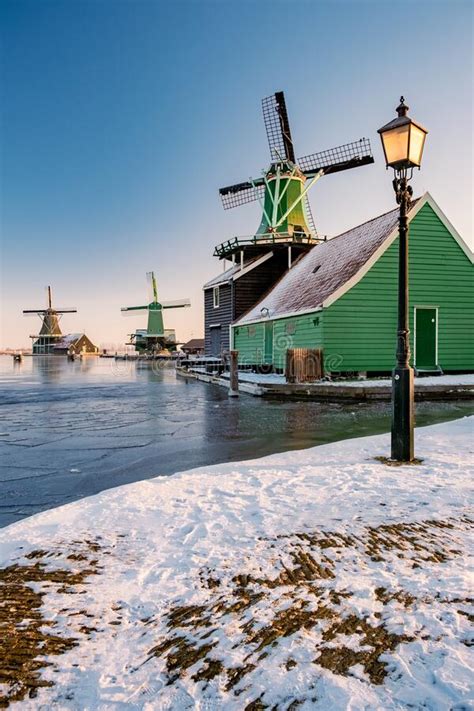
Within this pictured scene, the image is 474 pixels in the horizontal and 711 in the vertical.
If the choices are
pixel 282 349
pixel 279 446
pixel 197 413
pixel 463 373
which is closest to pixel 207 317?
pixel 282 349

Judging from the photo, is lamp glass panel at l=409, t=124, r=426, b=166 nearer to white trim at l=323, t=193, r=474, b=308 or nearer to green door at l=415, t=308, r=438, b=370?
white trim at l=323, t=193, r=474, b=308

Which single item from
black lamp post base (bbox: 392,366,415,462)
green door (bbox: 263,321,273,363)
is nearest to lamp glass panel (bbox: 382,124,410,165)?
black lamp post base (bbox: 392,366,415,462)

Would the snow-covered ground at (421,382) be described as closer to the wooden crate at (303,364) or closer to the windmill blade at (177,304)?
the wooden crate at (303,364)

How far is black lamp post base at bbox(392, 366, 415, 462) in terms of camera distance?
5969mm

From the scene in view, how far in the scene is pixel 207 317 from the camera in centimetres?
3328

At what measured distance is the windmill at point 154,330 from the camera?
77438 mm

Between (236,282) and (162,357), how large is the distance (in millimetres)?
51305

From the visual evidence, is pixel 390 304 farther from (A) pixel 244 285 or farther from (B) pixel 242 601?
(B) pixel 242 601

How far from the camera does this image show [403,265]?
6.21m

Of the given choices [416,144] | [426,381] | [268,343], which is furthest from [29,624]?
[268,343]

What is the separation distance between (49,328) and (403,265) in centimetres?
11008

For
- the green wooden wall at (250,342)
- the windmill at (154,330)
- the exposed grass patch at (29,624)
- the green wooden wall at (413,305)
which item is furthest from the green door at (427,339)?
the windmill at (154,330)

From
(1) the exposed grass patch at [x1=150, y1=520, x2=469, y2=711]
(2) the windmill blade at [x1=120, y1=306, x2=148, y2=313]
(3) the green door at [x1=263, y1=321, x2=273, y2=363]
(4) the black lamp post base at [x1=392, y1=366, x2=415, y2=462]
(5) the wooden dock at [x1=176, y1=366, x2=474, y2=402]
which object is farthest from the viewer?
(2) the windmill blade at [x1=120, y1=306, x2=148, y2=313]

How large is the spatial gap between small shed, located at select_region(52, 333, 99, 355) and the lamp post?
101 meters
